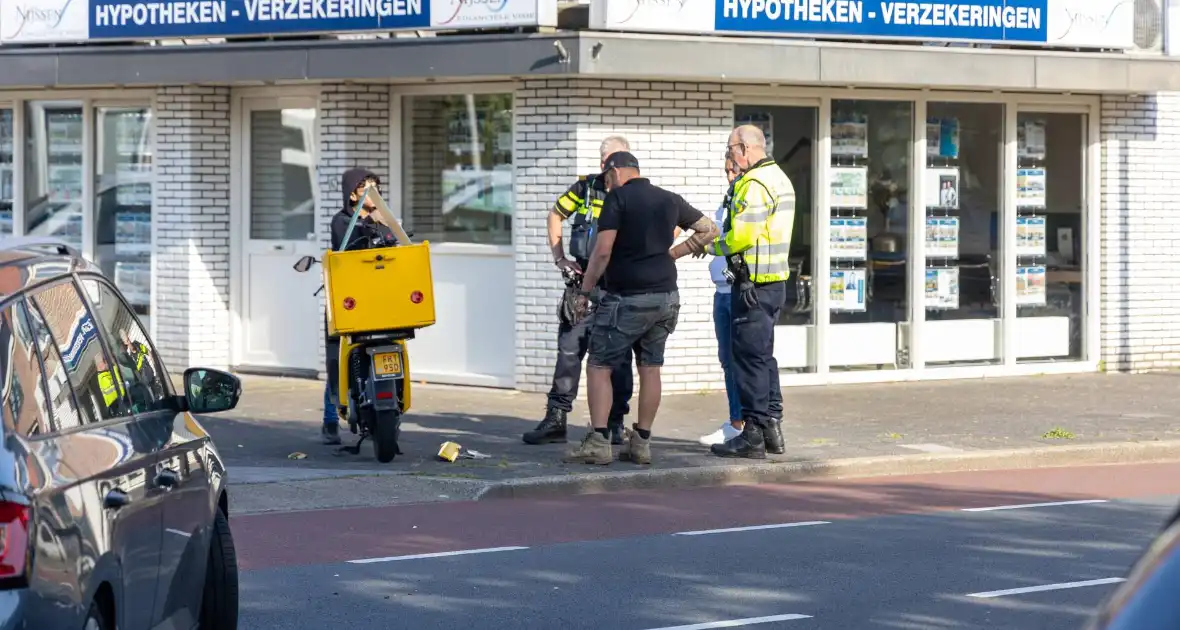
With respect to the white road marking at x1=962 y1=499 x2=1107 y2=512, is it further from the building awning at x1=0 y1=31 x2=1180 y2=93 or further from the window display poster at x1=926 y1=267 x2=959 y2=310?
the window display poster at x1=926 y1=267 x2=959 y2=310

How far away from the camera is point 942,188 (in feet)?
51.8

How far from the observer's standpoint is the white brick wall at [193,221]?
15.6 metres

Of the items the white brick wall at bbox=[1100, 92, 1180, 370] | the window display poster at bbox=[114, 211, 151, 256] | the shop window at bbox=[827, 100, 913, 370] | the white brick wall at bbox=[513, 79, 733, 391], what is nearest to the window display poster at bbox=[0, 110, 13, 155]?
the window display poster at bbox=[114, 211, 151, 256]

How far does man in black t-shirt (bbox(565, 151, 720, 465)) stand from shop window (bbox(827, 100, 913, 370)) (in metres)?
4.83

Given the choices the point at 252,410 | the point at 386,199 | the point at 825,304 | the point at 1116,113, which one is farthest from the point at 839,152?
the point at 252,410

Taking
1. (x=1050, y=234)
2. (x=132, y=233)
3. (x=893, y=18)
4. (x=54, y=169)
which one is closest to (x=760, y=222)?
(x=893, y=18)

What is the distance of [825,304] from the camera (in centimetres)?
1529

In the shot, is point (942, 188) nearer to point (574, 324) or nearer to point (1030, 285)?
point (1030, 285)

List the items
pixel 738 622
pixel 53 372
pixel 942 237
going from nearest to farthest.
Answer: pixel 53 372
pixel 738 622
pixel 942 237

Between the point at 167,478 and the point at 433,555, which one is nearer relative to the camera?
the point at 167,478

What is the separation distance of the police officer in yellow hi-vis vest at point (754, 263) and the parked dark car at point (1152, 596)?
7959 mm

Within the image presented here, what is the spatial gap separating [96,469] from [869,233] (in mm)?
11653

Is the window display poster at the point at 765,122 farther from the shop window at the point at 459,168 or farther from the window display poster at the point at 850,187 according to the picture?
the shop window at the point at 459,168

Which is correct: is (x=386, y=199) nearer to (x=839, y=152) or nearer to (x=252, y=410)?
(x=252, y=410)
